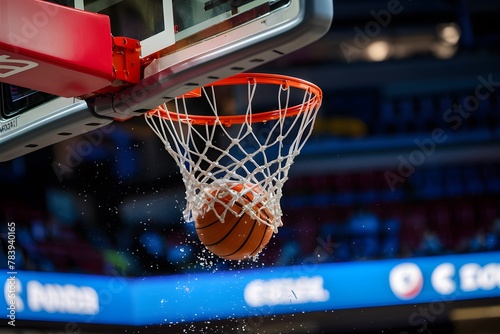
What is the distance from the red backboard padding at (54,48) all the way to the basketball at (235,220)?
34.5 inches

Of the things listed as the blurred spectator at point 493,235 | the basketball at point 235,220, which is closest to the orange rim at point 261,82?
the basketball at point 235,220

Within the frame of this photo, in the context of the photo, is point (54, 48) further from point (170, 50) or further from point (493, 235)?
point (493, 235)

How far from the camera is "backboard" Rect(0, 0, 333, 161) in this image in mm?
1625

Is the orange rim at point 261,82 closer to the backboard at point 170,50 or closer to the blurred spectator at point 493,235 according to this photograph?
the backboard at point 170,50

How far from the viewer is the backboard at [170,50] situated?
1.62 metres

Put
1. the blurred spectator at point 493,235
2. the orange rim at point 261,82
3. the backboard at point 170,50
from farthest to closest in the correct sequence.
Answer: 1. the blurred spectator at point 493,235
2. the orange rim at point 261,82
3. the backboard at point 170,50

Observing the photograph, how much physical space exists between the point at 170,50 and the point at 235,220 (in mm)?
939

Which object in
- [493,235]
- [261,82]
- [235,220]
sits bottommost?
[493,235]

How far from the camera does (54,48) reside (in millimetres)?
1729

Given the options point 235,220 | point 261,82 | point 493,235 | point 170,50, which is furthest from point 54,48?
point 493,235

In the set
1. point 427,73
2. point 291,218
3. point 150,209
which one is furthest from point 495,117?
point 150,209

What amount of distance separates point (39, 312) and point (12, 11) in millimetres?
3406

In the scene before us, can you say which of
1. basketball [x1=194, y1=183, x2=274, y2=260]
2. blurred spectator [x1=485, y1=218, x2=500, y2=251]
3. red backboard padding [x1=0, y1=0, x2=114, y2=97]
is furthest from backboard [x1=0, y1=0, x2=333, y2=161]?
blurred spectator [x1=485, y1=218, x2=500, y2=251]

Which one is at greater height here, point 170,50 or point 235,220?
point 170,50
